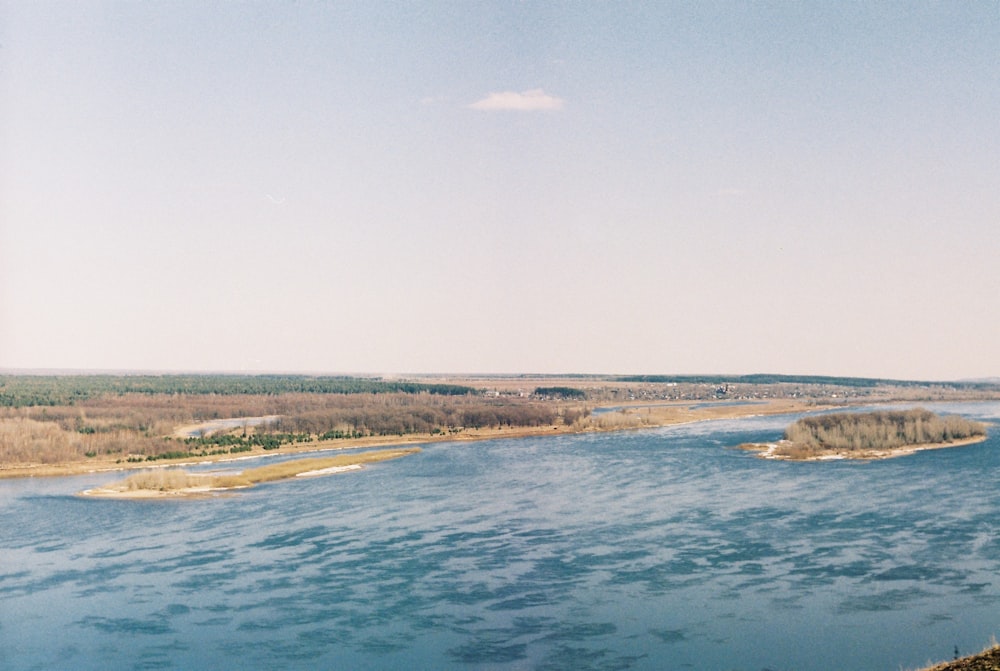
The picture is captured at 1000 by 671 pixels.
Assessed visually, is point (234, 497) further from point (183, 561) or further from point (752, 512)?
point (752, 512)

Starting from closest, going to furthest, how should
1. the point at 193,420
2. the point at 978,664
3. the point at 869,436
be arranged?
the point at 978,664 → the point at 869,436 → the point at 193,420

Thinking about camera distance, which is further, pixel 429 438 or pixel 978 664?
pixel 429 438

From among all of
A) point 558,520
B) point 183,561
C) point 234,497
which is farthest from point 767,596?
point 234,497

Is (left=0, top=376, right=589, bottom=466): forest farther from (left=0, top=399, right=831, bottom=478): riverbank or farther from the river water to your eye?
the river water

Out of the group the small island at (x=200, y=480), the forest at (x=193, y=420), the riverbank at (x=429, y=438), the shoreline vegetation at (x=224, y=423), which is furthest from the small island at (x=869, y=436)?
the small island at (x=200, y=480)

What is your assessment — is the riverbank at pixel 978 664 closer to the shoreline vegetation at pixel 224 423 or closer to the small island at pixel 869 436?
the small island at pixel 869 436

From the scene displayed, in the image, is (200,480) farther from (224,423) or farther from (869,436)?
(869,436)

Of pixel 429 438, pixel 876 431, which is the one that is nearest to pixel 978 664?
pixel 876 431
